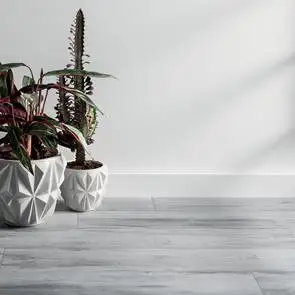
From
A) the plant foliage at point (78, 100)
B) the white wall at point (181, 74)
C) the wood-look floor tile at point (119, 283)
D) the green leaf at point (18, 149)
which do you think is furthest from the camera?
the white wall at point (181, 74)

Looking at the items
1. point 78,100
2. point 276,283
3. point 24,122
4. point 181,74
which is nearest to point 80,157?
point 78,100

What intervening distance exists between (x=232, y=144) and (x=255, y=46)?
0.44 meters

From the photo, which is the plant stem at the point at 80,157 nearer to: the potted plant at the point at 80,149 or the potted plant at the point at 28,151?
the potted plant at the point at 80,149

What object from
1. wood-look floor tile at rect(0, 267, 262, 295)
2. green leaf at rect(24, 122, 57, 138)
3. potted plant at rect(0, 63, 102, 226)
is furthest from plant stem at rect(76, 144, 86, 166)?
wood-look floor tile at rect(0, 267, 262, 295)

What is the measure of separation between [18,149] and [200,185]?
0.95 metres

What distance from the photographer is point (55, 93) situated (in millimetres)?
2568

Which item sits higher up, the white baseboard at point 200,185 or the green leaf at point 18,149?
the green leaf at point 18,149

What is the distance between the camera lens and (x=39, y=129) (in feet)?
6.88

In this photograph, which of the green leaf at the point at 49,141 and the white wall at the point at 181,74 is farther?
the white wall at the point at 181,74

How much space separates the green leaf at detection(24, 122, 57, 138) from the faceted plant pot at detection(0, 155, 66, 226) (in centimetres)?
12

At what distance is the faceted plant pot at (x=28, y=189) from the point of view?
2.16 m

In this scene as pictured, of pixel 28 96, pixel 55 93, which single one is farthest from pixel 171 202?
pixel 28 96

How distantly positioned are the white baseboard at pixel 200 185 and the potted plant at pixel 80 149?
23cm

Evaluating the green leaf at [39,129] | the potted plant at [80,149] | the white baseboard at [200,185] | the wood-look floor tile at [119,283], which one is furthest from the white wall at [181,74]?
the wood-look floor tile at [119,283]
